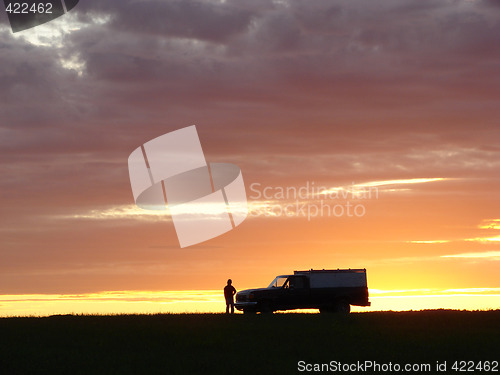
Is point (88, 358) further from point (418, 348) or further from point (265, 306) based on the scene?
point (265, 306)

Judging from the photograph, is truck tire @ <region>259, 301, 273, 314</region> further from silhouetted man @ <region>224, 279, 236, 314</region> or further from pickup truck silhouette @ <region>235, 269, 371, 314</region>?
silhouetted man @ <region>224, 279, 236, 314</region>

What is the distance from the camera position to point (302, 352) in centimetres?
2595

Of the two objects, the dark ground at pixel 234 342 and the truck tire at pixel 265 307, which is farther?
the truck tire at pixel 265 307

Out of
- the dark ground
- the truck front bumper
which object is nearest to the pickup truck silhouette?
the truck front bumper

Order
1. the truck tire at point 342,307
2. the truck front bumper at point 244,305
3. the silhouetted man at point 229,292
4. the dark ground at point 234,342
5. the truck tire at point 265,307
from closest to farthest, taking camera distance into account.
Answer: the dark ground at point 234,342 < the silhouetted man at point 229,292 < the truck front bumper at point 244,305 < the truck tire at point 265,307 < the truck tire at point 342,307

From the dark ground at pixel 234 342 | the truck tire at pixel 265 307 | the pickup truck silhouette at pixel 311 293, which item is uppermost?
the pickup truck silhouette at pixel 311 293

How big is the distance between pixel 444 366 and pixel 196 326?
12.5 meters

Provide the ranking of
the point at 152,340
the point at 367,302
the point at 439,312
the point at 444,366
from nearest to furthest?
the point at 444,366 → the point at 152,340 → the point at 439,312 → the point at 367,302

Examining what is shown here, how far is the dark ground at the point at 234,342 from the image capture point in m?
23.8

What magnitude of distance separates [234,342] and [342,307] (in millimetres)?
16047

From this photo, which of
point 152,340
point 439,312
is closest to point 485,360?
point 152,340

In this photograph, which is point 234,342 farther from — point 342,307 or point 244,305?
point 342,307

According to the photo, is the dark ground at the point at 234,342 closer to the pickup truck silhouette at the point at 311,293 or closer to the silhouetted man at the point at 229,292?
the silhouetted man at the point at 229,292

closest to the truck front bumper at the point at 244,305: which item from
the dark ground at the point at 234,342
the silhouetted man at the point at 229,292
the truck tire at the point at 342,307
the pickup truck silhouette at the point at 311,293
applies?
the pickup truck silhouette at the point at 311,293
